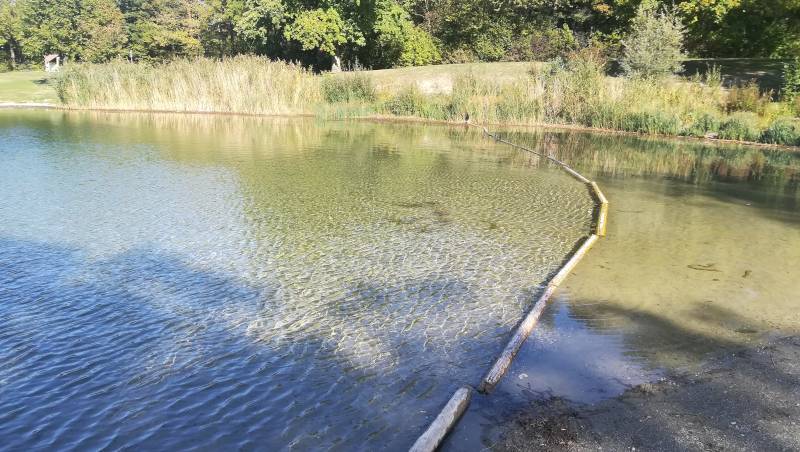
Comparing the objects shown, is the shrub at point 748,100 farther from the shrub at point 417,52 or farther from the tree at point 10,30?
the tree at point 10,30

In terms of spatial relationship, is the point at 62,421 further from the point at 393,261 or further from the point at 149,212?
the point at 149,212

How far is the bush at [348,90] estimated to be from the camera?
27656 millimetres

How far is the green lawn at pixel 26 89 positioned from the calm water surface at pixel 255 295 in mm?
23670

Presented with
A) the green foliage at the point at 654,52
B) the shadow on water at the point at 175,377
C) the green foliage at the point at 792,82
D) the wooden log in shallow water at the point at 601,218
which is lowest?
the shadow on water at the point at 175,377

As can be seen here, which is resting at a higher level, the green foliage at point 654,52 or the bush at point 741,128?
the green foliage at point 654,52

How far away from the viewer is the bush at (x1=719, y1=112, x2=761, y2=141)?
1997 cm

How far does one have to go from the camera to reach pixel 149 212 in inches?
372

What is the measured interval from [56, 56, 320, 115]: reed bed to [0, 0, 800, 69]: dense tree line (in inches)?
298

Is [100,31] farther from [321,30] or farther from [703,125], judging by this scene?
[703,125]

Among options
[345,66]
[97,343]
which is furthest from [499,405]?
[345,66]

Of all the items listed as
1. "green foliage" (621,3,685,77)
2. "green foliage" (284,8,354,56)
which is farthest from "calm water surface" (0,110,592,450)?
"green foliage" (284,8,354,56)

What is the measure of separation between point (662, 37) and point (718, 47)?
13861 millimetres

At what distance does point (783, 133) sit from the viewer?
19.2m

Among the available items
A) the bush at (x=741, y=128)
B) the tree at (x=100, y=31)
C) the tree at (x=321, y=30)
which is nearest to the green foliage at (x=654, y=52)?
the bush at (x=741, y=128)
